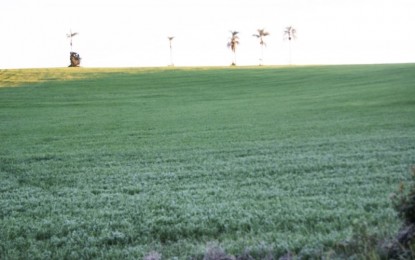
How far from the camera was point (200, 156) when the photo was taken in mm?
14602

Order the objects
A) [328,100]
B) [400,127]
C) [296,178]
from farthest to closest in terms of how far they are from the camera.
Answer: [328,100], [400,127], [296,178]

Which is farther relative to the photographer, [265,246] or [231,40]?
[231,40]

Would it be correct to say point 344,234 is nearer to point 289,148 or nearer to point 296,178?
point 296,178

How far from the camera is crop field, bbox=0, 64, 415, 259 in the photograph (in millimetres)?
7145

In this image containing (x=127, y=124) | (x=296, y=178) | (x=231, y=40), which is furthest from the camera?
(x=231, y=40)

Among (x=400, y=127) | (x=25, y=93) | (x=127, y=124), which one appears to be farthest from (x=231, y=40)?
(x=400, y=127)

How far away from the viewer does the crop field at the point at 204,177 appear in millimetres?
7145

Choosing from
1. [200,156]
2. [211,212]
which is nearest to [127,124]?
Answer: [200,156]

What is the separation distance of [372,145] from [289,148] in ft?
8.11

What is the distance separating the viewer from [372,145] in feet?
→ 46.6

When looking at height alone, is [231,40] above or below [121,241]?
above

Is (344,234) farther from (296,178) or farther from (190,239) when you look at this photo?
(296,178)

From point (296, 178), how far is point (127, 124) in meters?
16.0

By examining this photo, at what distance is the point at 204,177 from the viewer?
11.5 m
